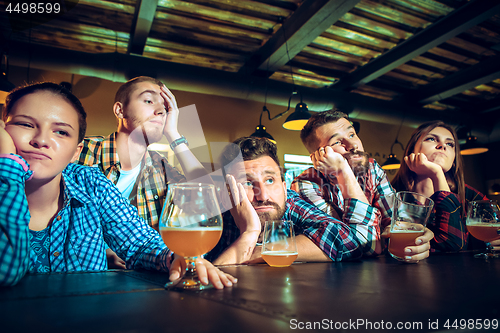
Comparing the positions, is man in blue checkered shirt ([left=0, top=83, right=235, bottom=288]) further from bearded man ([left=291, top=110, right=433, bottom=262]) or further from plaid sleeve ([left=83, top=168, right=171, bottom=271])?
bearded man ([left=291, top=110, right=433, bottom=262])

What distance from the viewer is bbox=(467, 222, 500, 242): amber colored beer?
118 cm

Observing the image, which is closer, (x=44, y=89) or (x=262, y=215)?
(x=44, y=89)

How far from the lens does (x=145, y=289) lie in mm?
633

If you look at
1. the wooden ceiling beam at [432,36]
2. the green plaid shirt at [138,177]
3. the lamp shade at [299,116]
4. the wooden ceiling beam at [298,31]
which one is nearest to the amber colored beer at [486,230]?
the green plaid shirt at [138,177]

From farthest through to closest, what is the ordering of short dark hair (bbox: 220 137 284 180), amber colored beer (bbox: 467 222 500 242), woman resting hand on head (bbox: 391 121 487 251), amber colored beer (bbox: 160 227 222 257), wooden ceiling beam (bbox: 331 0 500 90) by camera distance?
wooden ceiling beam (bbox: 331 0 500 90), woman resting hand on head (bbox: 391 121 487 251), short dark hair (bbox: 220 137 284 180), amber colored beer (bbox: 467 222 500 242), amber colored beer (bbox: 160 227 222 257)

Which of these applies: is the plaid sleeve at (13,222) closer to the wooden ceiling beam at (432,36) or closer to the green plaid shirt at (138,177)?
the green plaid shirt at (138,177)

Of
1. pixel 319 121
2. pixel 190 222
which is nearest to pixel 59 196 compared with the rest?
pixel 190 222

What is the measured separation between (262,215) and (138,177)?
107 centimetres

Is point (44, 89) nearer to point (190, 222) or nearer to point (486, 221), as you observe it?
point (190, 222)

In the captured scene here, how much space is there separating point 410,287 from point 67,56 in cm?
383

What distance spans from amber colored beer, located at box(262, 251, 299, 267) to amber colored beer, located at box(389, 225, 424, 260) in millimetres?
375

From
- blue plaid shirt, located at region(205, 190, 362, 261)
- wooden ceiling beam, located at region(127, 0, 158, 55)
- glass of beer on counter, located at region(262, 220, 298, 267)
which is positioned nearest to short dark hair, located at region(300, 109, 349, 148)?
blue plaid shirt, located at region(205, 190, 362, 261)

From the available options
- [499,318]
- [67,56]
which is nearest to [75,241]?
[499,318]

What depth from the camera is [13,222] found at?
831mm
